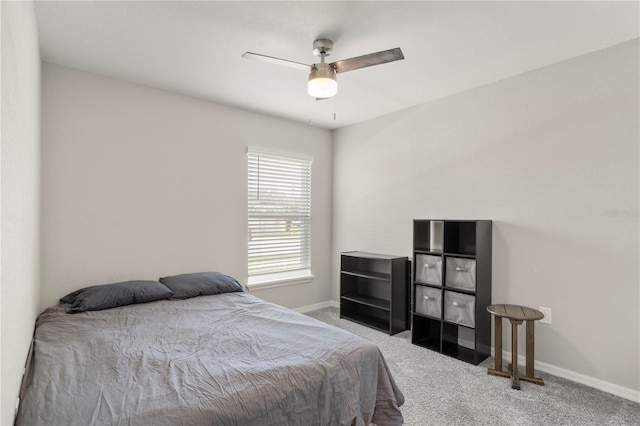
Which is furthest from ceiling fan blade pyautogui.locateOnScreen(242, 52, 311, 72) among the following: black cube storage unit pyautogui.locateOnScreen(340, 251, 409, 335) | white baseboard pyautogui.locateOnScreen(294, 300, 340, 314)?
white baseboard pyautogui.locateOnScreen(294, 300, 340, 314)

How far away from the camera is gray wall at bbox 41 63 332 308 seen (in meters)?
2.93

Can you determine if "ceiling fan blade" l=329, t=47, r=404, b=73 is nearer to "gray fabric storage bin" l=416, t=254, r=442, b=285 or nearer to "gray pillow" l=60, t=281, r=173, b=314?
"gray fabric storage bin" l=416, t=254, r=442, b=285

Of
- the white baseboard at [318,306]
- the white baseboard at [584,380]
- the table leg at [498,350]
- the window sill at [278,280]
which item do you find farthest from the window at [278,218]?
the white baseboard at [584,380]

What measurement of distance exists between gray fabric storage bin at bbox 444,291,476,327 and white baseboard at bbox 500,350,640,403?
0.51 metres

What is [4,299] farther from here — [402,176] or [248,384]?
[402,176]

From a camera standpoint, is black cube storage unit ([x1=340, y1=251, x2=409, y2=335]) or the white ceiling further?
black cube storage unit ([x1=340, y1=251, x2=409, y2=335])

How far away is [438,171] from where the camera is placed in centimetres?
376

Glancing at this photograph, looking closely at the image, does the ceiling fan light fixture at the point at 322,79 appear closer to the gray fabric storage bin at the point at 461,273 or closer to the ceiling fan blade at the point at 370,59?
the ceiling fan blade at the point at 370,59

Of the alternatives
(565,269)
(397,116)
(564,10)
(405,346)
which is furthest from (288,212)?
(564,10)

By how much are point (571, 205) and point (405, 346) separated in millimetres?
1969

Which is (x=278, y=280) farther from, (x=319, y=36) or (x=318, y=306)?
(x=319, y=36)

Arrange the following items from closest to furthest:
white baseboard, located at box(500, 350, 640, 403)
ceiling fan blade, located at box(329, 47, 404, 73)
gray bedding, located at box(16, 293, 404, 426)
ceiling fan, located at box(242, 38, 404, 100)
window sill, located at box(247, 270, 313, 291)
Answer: gray bedding, located at box(16, 293, 404, 426) < ceiling fan blade, located at box(329, 47, 404, 73) < ceiling fan, located at box(242, 38, 404, 100) < white baseboard, located at box(500, 350, 640, 403) < window sill, located at box(247, 270, 313, 291)

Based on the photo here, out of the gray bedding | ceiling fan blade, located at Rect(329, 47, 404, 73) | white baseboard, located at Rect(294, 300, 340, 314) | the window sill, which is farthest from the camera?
white baseboard, located at Rect(294, 300, 340, 314)

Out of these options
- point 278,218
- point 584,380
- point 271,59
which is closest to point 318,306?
point 278,218
